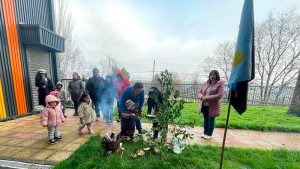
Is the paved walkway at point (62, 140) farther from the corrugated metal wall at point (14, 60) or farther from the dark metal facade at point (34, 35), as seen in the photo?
the dark metal facade at point (34, 35)

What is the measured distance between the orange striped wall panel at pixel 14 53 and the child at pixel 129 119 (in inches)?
186

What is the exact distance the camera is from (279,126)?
540 cm

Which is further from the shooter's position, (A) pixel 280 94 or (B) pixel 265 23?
(B) pixel 265 23

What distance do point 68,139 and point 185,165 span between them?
2716 mm

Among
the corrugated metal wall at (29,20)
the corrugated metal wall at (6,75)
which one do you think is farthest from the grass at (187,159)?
the corrugated metal wall at (29,20)

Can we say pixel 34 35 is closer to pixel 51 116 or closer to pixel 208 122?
pixel 51 116

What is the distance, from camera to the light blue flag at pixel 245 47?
2.08m

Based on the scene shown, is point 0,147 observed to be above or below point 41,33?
below

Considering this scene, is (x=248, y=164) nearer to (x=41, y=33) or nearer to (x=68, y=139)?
(x=68, y=139)

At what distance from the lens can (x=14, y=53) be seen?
5.73 meters

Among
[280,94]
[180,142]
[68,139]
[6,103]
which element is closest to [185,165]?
[180,142]

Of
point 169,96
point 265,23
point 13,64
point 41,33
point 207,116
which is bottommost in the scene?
point 207,116

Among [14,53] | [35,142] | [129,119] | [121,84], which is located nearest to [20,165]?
[35,142]

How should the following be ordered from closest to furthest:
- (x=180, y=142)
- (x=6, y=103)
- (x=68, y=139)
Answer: (x=180, y=142)
(x=68, y=139)
(x=6, y=103)
